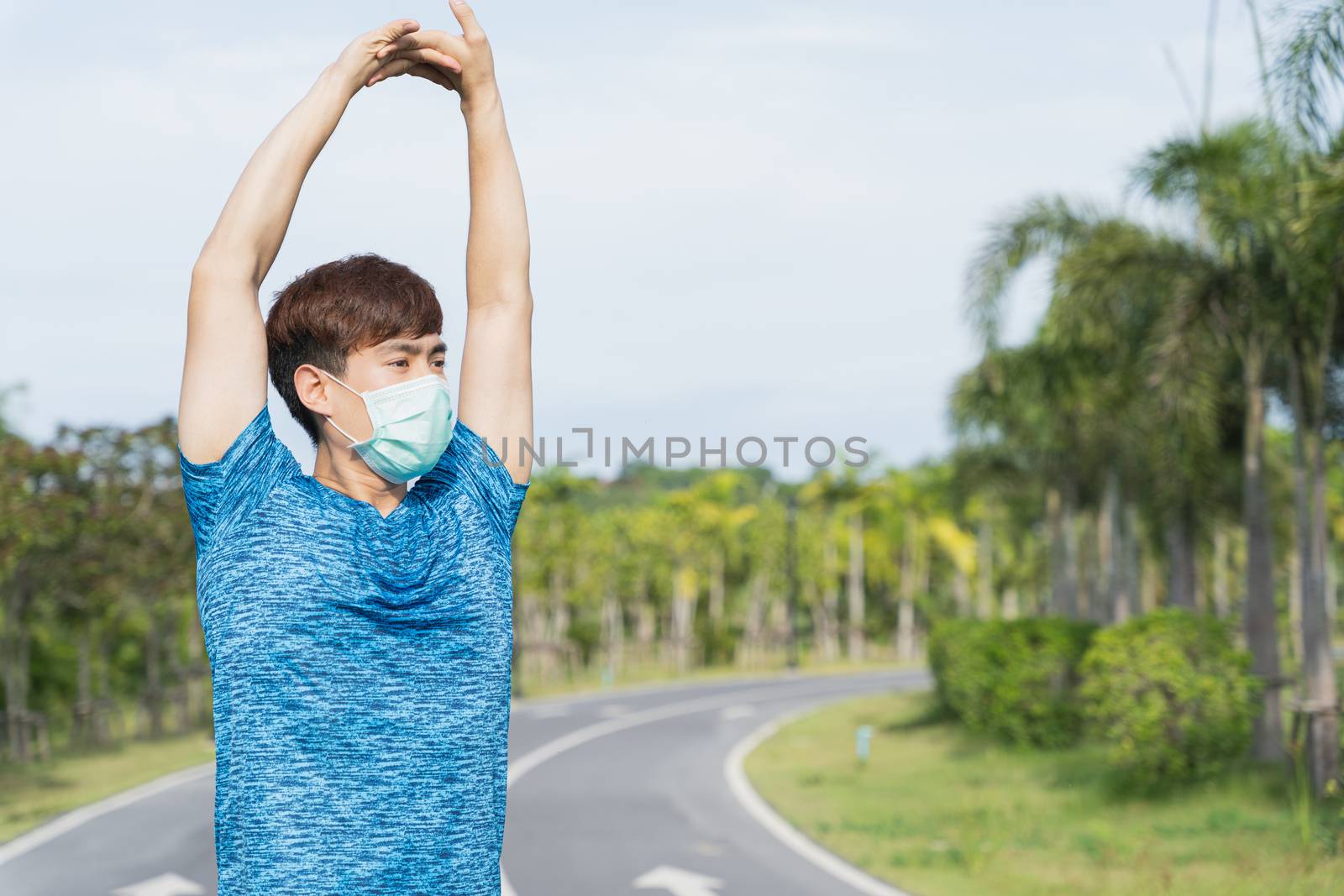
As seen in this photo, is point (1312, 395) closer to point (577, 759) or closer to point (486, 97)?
point (577, 759)

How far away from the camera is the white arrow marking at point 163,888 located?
373 inches

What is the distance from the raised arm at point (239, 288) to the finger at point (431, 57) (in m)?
0.18

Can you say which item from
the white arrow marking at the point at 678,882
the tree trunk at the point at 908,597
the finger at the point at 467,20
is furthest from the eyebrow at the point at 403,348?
the tree trunk at the point at 908,597

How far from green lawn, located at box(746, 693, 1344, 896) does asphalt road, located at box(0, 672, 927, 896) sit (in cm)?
56

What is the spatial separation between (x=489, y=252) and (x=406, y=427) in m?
0.43

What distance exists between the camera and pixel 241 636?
1878 millimetres

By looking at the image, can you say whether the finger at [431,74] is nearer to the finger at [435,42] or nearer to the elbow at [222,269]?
the finger at [435,42]

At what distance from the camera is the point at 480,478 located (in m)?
2.13

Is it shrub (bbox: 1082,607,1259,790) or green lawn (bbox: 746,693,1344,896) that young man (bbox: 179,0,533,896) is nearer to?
green lawn (bbox: 746,693,1344,896)

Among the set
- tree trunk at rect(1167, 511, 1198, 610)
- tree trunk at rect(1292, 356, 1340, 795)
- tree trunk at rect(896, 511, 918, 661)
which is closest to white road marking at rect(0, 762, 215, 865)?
tree trunk at rect(1292, 356, 1340, 795)

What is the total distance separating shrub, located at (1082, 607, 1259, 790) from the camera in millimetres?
12422

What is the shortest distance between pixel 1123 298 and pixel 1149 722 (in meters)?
5.39

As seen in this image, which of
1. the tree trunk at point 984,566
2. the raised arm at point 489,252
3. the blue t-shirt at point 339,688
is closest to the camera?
the blue t-shirt at point 339,688

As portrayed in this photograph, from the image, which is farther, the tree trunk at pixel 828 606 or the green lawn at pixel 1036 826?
the tree trunk at pixel 828 606
